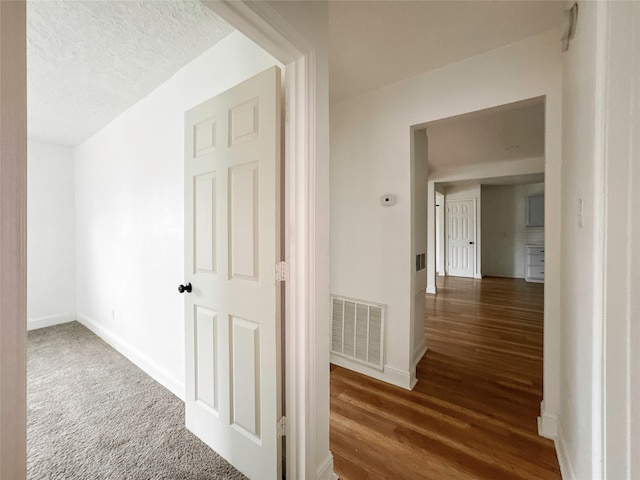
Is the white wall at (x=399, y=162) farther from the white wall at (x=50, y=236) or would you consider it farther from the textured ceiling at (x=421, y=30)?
the white wall at (x=50, y=236)

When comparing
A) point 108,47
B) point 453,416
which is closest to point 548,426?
point 453,416

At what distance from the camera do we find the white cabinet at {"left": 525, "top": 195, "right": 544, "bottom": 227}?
6.12 meters

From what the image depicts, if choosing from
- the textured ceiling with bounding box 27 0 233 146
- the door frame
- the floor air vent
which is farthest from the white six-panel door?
the door frame

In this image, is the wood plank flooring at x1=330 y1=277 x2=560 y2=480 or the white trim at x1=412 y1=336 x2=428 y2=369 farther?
the white trim at x1=412 y1=336 x2=428 y2=369

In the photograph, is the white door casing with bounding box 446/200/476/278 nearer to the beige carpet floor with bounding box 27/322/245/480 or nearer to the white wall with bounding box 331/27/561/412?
the white wall with bounding box 331/27/561/412

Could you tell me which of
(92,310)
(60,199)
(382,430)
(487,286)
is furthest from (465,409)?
(60,199)

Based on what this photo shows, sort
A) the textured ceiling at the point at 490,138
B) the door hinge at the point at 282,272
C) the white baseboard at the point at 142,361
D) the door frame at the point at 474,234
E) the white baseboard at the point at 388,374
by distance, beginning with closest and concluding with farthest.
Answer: the door hinge at the point at 282,272, the white baseboard at the point at 142,361, the white baseboard at the point at 388,374, the textured ceiling at the point at 490,138, the door frame at the point at 474,234

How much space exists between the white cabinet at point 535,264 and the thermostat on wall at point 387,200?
617cm

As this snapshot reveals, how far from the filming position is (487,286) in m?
5.75

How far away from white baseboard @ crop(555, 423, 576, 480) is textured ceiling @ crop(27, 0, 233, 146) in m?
3.08

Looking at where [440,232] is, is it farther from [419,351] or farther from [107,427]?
[107,427]

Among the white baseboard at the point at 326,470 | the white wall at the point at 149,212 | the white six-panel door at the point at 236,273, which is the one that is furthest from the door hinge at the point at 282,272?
the white wall at the point at 149,212

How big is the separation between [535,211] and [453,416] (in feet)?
21.3

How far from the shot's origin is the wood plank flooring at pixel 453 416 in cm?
→ 142
